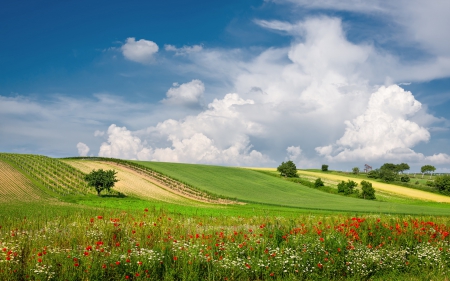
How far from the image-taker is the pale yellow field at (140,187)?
178 ft

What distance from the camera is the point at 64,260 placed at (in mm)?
9969

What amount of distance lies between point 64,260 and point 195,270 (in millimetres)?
3795

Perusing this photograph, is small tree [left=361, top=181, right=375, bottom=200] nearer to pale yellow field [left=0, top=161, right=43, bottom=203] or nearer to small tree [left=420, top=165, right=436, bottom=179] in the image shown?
pale yellow field [left=0, top=161, right=43, bottom=203]

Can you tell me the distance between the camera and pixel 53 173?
60.0m

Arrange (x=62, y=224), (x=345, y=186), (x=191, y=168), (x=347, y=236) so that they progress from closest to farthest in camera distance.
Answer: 1. (x=347, y=236)
2. (x=62, y=224)
3. (x=345, y=186)
4. (x=191, y=168)

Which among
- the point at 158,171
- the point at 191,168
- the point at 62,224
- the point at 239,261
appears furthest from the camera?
the point at 191,168

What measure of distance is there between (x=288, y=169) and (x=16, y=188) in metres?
72.4

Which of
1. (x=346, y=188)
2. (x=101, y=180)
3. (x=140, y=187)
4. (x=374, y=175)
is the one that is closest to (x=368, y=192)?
(x=346, y=188)

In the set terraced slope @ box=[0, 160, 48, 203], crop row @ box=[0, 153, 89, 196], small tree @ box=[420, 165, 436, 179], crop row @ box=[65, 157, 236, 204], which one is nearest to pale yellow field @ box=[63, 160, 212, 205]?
crop row @ box=[65, 157, 236, 204]

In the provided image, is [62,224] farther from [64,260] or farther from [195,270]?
[195,270]

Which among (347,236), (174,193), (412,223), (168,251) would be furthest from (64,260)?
(174,193)

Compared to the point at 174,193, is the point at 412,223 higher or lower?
higher

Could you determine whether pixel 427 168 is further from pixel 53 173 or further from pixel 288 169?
pixel 53 173

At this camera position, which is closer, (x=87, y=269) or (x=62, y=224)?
(x=87, y=269)
